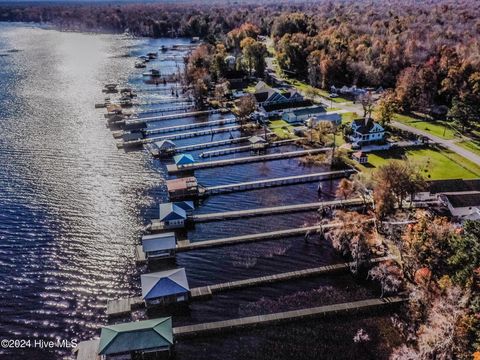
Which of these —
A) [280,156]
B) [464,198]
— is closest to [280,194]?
[280,156]

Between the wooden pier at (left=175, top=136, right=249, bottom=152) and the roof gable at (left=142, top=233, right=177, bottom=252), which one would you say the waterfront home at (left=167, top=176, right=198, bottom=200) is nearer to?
the roof gable at (left=142, top=233, right=177, bottom=252)

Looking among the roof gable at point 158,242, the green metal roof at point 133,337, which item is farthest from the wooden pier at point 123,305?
the roof gable at point 158,242

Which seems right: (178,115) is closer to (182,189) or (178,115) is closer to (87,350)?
(182,189)

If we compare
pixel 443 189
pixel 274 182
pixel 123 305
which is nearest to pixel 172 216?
pixel 123 305

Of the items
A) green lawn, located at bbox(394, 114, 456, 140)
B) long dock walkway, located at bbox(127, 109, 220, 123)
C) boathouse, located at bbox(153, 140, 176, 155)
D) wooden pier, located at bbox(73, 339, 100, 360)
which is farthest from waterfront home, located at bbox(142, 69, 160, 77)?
wooden pier, located at bbox(73, 339, 100, 360)

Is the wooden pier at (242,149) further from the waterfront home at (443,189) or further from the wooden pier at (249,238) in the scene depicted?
the waterfront home at (443,189)

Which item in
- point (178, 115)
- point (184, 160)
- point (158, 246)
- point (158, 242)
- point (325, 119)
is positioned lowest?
point (158, 246)
